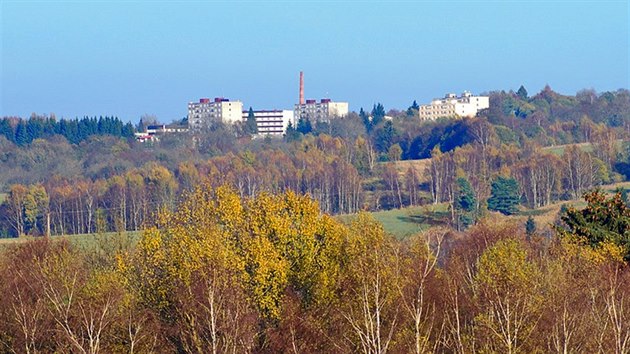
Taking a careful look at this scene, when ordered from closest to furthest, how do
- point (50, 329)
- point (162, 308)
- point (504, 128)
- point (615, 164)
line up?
point (50, 329), point (162, 308), point (615, 164), point (504, 128)

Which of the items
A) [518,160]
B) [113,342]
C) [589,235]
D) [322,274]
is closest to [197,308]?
[113,342]

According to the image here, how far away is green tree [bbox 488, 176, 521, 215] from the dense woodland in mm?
130

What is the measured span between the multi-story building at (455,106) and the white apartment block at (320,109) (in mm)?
13363

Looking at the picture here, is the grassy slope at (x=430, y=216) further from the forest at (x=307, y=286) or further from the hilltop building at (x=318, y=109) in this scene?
the hilltop building at (x=318, y=109)

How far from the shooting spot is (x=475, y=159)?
9731 centimetres

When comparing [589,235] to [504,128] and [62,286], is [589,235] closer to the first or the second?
[62,286]

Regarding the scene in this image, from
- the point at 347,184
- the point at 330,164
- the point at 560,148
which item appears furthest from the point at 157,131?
the point at 347,184

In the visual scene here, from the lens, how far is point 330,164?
331ft

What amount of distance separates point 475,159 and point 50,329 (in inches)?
2865

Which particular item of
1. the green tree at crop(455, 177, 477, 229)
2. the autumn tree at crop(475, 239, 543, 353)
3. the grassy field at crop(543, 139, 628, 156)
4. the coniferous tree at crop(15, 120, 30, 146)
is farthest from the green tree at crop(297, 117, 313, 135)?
the autumn tree at crop(475, 239, 543, 353)

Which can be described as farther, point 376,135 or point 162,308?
point 376,135

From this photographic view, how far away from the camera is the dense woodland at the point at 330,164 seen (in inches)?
3371

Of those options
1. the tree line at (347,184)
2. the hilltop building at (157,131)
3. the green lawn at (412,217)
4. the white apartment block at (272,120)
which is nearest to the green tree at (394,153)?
the tree line at (347,184)

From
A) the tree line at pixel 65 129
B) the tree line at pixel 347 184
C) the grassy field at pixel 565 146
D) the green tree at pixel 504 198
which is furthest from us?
the tree line at pixel 65 129
